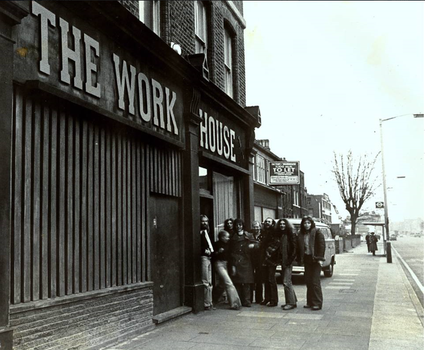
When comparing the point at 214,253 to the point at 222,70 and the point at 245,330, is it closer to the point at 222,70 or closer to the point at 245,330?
the point at 245,330

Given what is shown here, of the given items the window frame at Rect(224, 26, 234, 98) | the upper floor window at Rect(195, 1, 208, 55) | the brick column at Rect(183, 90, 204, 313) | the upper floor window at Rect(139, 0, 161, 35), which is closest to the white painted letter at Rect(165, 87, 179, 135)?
the brick column at Rect(183, 90, 204, 313)

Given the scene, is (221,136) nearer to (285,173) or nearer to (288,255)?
(288,255)

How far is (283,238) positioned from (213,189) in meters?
2.29

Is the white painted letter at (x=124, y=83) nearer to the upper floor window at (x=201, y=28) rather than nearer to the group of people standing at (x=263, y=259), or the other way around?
the group of people standing at (x=263, y=259)

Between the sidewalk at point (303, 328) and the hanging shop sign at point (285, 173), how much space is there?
12745mm

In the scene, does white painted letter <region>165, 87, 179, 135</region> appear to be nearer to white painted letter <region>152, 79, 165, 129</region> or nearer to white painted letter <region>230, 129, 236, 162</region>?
white painted letter <region>152, 79, 165, 129</region>

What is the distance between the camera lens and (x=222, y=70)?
13.1 meters

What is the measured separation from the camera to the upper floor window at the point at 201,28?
460 inches

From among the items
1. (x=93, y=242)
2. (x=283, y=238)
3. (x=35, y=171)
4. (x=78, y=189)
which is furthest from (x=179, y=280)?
(x=35, y=171)

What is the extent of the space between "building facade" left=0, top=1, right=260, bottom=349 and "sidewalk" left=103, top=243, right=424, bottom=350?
0.63m

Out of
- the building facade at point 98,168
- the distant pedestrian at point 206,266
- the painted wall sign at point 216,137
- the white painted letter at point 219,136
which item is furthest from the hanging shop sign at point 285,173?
the distant pedestrian at point 206,266

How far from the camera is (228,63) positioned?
14.1 meters

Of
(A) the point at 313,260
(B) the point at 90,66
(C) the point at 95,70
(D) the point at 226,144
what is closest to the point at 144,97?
(C) the point at 95,70

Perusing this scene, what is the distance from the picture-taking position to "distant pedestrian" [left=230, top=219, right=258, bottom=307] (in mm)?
10000
